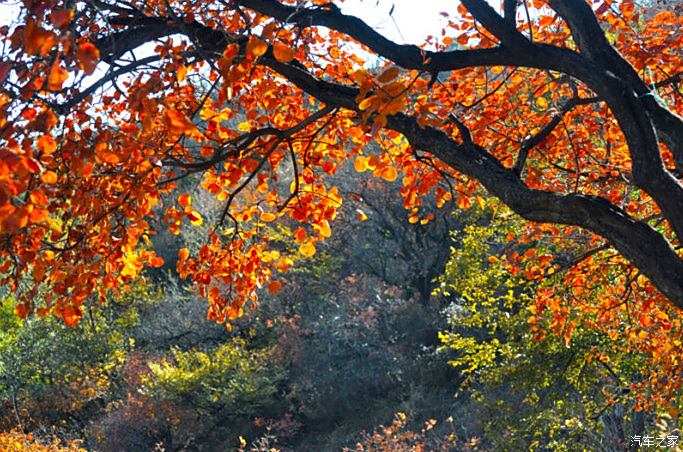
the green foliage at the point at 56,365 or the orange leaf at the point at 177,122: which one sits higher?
the green foliage at the point at 56,365

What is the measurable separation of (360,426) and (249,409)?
2.35m

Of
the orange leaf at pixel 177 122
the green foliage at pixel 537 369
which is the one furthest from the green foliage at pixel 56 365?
the orange leaf at pixel 177 122

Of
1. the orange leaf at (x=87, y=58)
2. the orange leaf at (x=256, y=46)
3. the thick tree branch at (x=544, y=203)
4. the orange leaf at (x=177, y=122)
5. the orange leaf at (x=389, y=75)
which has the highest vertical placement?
the thick tree branch at (x=544, y=203)

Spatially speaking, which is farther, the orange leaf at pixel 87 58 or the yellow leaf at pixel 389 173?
the yellow leaf at pixel 389 173

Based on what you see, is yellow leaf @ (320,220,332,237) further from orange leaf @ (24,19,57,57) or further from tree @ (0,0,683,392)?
orange leaf @ (24,19,57,57)

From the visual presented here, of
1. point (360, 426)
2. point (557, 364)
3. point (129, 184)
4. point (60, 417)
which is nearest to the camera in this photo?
point (129, 184)

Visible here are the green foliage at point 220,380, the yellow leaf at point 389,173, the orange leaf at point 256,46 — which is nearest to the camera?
the orange leaf at point 256,46

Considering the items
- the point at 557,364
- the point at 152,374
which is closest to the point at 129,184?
the point at 557,364

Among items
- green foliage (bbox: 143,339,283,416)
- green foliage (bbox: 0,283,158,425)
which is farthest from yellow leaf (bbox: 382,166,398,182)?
green foliage (bbox: 0,283,158,425)

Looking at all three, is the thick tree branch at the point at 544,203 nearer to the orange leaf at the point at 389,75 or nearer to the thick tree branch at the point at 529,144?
the thick tree branch at the point at 529,144

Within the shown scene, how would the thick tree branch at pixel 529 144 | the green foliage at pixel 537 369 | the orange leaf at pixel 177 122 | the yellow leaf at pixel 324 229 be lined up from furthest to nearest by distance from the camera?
the green foliage at pixel 537 369, the yellow leaf at pixel 324 229, the thick tree branch at pixel 529 144, the orange leaf at pixel 177 122

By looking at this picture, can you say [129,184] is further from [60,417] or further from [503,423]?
[60,417]

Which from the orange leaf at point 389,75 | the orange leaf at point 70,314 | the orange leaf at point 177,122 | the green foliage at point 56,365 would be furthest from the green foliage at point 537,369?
the green foliage at point 56,365

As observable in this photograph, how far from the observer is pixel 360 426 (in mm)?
15695
